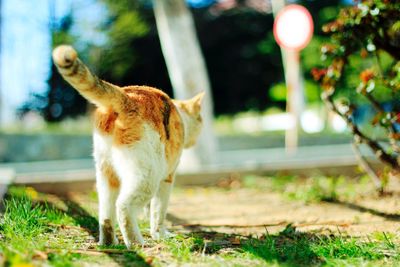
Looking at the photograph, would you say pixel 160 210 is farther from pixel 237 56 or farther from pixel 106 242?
pixel 237 56

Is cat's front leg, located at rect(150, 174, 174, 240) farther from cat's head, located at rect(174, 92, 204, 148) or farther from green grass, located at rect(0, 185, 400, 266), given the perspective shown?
cat's head, located at rect(174, 92, 204, 148)

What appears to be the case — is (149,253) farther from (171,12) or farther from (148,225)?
(171,12)

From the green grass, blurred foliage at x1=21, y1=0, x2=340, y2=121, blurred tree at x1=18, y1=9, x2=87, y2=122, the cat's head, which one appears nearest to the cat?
the green grass

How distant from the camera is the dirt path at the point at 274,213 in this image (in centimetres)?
437

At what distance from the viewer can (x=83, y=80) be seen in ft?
9.85

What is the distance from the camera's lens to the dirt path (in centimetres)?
437

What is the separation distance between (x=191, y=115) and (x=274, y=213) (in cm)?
137

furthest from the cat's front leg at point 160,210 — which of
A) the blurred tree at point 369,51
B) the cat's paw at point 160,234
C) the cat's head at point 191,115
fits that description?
the blurred tree at point 369,51

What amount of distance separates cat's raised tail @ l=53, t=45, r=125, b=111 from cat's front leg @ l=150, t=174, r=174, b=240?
99 centimetres

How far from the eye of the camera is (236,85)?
21.8 meters

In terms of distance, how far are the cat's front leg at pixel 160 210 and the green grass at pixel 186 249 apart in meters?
0.32

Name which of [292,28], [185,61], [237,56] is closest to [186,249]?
[185,61]

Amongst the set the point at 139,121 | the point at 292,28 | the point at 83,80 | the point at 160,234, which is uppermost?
the point at 292,28

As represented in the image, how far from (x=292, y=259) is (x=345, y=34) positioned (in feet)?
8.34
